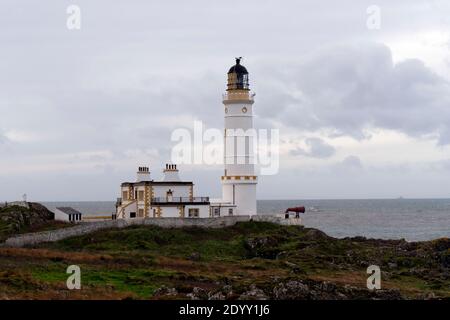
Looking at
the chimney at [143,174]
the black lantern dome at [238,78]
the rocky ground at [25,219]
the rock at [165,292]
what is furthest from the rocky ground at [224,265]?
the black lantern dome at [238,78]

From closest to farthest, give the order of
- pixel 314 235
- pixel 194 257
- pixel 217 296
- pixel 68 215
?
pixel 217 296, pixel 194 257, pixel 68 215, pixel 314 235

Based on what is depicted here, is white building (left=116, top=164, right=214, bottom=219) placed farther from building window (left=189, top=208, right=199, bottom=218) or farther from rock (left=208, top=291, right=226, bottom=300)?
rock (left=208, top=291, right=226, bottom=300)

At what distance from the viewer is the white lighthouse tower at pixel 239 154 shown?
6481 centimetres

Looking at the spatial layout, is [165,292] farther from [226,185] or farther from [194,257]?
[226,185]

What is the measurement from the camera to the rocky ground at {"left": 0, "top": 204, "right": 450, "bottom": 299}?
117ft

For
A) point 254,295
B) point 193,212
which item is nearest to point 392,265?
point 193,212

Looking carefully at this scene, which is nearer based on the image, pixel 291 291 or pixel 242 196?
pixel 291 291

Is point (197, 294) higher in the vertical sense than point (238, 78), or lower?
lower

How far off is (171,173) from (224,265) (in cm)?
1670

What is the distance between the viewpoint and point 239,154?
64.8m

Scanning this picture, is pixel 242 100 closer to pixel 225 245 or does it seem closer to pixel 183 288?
pixel 225 245

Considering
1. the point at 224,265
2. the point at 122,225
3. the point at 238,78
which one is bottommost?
the point at 224,265
